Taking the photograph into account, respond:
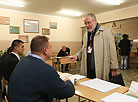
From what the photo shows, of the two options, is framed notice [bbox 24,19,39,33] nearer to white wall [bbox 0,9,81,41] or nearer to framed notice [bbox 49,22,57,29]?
white wall [bbox 0,9,81,41]

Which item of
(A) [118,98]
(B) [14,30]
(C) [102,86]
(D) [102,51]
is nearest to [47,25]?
(B) [14,30]

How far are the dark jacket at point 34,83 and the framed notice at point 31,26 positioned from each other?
6.28 meters

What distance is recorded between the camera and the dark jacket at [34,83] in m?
0.99

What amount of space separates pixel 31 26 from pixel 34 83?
6.52 metres

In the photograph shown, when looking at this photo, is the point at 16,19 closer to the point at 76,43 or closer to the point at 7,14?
the point at 7,14

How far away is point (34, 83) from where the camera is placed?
3.23 feet

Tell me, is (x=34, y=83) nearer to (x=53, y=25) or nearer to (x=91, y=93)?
(x=91, y=93)

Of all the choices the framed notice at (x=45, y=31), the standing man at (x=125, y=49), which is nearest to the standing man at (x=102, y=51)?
the standing man at (x=125, y=49)

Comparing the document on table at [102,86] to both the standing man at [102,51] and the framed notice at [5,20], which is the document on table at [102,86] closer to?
the standing man at [102,51]

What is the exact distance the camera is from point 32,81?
3.23 ft

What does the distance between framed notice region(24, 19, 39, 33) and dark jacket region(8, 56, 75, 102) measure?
20.6ft

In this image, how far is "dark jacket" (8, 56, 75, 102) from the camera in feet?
3.23

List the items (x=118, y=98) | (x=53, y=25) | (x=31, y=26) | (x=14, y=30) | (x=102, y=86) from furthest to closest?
(x=53, y=25) < (x=31, y=26) < (x=14, y=30) < (x=102, y=86) < (x=118, y=98)

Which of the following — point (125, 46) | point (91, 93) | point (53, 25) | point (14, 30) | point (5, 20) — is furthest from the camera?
point (53, 25)
